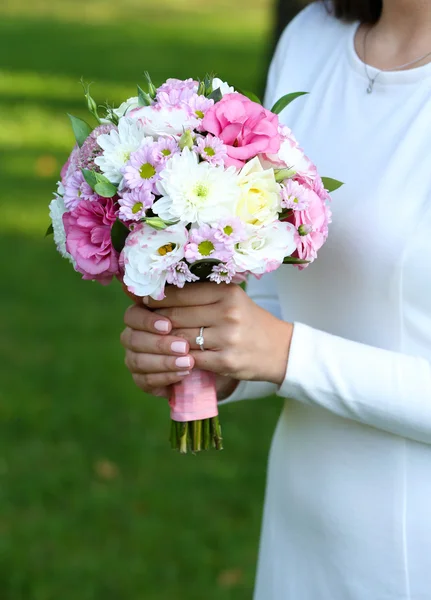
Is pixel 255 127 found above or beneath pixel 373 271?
above

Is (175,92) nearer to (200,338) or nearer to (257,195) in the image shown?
(257,195)

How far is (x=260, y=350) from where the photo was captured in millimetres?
2092

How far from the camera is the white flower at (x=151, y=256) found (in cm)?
187

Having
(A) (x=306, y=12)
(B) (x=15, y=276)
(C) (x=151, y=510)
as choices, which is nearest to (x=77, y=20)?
(B) (x=15, y=276)

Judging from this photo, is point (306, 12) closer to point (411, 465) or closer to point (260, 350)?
point (260, 350)

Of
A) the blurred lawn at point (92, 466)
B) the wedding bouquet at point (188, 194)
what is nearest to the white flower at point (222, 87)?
the wedding bouquet at point (188, 194)

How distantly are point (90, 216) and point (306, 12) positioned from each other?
41.9 inches

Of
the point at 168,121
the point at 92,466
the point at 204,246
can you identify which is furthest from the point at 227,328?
the point at 92,466

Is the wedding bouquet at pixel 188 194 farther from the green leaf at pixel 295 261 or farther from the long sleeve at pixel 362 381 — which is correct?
the long sleeve at pixel 362 381

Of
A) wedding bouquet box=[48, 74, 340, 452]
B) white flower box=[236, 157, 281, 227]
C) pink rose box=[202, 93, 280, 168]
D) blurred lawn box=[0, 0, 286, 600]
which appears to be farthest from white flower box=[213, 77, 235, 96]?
blurred lawn box=[0, 0, 286, 600]

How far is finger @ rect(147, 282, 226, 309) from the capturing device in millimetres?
2043

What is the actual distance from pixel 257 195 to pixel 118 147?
305 mm

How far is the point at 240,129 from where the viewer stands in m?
1.94

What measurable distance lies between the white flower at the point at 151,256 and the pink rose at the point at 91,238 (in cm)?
8
